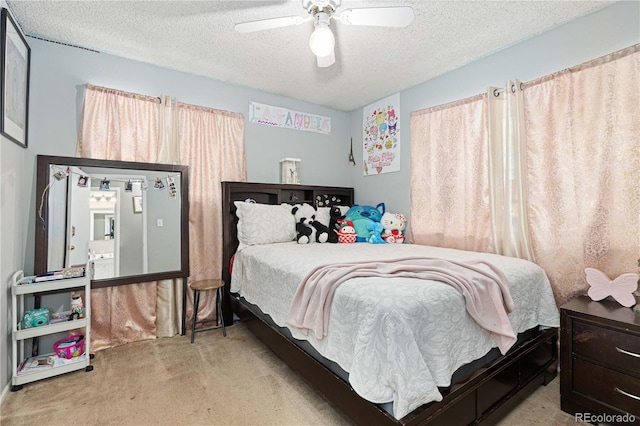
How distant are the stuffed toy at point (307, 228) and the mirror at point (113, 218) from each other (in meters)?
1.04

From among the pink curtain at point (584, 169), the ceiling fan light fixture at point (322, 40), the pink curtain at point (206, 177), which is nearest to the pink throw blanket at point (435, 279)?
the pink curtain at point (584, 169)

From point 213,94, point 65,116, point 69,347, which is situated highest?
point 213,94

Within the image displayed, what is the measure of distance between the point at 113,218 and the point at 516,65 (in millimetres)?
3525

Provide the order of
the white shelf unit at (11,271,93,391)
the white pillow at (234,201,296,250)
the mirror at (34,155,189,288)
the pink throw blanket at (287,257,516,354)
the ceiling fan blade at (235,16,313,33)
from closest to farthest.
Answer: the pink throw blanket at (287,257,516,354) → the ceiling fan blade at (235,16,313,33) → the white shelf unit at (11,271,93,391) → the mirror at (34,155,189,288) → the white pillow at (234,201,296,250)

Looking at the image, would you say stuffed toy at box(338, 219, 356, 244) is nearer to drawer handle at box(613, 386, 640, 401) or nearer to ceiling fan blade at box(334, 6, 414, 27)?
ceiling fan blade at box(334, 6, 414, 27)

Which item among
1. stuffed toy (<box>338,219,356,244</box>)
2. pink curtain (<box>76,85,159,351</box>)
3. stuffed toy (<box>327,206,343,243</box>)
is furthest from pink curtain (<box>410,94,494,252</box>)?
pink curtain (<box>76,85,159,351</box>)

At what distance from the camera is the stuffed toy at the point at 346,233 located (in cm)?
300

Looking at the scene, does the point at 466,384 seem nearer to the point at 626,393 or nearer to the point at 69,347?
the point at 626,393

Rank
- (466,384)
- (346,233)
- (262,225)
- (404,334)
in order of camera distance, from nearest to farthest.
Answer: (404,334)
(466,384)
(262,225)
(346,233)

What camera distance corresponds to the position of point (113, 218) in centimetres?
243

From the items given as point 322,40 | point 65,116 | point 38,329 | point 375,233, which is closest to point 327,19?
point 322,40

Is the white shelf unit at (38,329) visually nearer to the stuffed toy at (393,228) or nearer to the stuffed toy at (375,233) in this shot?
the stuffed toy at (375,233)

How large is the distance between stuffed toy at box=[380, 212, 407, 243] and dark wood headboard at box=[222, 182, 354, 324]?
87cm

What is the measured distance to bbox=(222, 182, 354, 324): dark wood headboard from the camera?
2.87 meters
